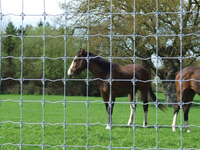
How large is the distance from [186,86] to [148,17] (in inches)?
321

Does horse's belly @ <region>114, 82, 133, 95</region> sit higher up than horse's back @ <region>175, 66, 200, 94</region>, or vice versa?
horse's back @ <region>175, 66, 200, 94</region>

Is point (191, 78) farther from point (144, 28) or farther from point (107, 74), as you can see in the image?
point (144, 28)

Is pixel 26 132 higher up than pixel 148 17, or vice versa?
pixel 148 17

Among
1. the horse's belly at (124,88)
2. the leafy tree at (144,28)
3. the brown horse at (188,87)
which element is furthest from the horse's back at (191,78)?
the leafy tree at (144,28)

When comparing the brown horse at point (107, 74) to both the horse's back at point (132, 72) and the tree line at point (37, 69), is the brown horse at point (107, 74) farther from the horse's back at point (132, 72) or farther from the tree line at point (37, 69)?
the tree line at point (37, 69)

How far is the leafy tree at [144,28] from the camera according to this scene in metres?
13.9

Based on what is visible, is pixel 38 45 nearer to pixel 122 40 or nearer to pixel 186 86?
pixel 122 40

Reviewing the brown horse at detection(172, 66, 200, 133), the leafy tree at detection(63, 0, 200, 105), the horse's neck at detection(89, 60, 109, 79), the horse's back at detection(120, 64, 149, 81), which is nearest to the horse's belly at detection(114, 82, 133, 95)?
the horse's back at detection(120, 64, 149, 81)

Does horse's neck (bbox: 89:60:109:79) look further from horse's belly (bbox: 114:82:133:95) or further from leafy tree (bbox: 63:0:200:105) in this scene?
leafy tree (bbox: 63:0:200:105)

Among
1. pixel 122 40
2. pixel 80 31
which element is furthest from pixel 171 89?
pixel 80 31

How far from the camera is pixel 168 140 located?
488 centimetres

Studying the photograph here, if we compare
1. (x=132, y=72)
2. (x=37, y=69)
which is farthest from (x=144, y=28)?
(x=37, y=69)

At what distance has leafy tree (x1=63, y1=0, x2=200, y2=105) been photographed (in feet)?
45.6

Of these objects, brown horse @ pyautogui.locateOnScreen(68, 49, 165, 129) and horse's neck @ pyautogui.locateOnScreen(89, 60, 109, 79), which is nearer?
brown horse @ pyautogui.locateOnScreen(68, 49, 165, 129)
